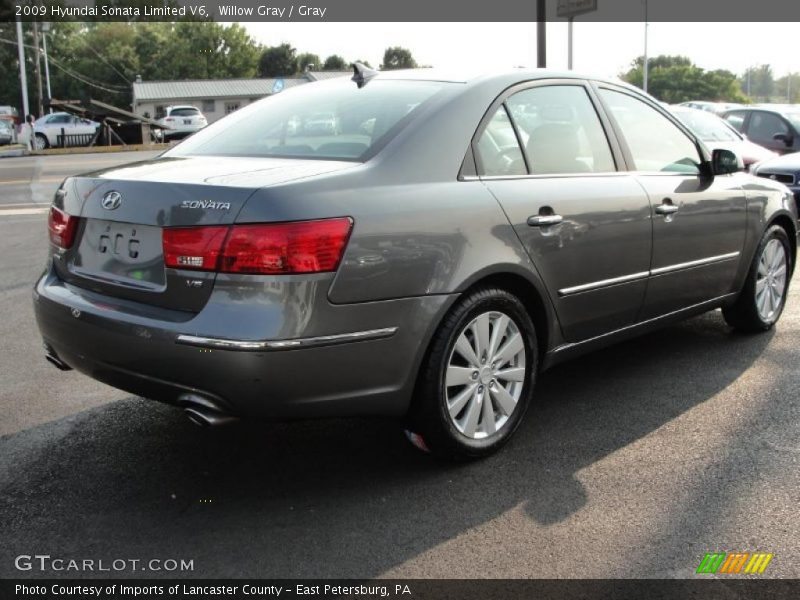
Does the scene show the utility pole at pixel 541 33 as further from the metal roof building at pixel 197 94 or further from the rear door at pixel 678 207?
the metal roof building at pixel 197 94

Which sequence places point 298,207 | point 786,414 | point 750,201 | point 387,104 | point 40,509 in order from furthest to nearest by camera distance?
point 750,201, point 786,414, point 387,104, point 40,509, point 298,207

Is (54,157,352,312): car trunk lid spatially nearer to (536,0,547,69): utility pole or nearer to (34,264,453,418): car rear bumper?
(34,264,453,418): car rear bumper

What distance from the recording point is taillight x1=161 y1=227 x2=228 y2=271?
115 inches

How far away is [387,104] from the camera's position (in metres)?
3.76

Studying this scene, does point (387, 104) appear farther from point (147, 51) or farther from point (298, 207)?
point (147, 51)

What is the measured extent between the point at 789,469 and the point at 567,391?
4.23 ft

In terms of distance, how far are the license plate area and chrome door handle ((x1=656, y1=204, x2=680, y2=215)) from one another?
254 cm

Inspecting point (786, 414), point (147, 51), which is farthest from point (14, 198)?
point (147, 51)

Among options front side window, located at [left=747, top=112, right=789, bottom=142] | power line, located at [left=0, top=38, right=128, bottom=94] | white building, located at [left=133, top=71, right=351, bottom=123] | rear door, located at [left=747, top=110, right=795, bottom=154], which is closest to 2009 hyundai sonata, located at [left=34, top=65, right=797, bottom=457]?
rear door, located at [left=747, top=110, right=795, bottom=154]

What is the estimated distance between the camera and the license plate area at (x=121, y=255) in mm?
3076

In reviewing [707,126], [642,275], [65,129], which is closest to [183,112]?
[65,129]

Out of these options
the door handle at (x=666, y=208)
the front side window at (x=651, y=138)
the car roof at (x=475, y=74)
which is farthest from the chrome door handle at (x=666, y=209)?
the car roof at (x=475, y=74)

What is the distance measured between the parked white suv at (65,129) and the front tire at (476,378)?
35490mm

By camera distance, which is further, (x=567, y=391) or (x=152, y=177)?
(x=567, y=391)
